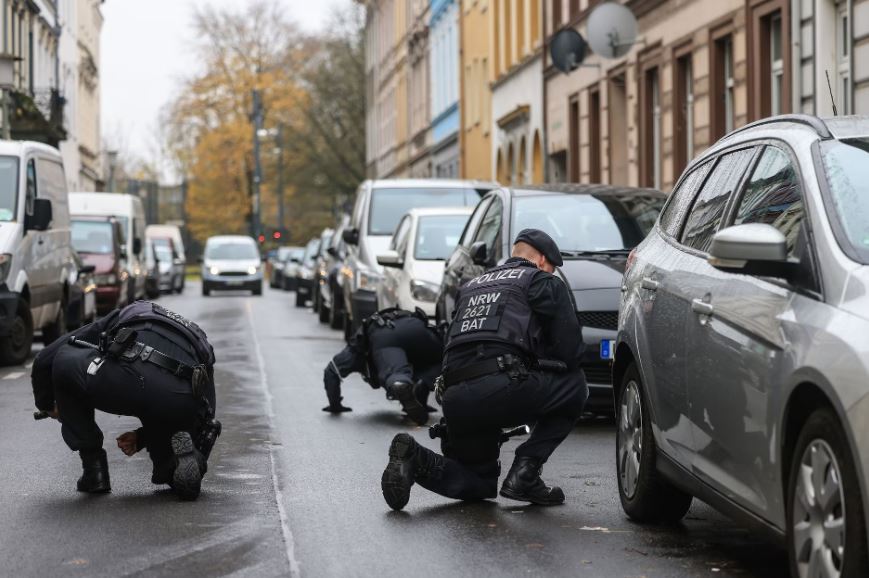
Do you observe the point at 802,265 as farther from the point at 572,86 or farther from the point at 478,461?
the point at 572,86

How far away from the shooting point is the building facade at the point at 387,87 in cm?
7175

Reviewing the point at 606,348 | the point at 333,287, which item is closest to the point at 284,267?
the point at 333,287

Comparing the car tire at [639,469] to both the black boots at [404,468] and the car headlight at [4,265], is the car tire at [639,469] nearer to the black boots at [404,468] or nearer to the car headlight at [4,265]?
the black boots at [404,468]

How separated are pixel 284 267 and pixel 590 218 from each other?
4767 centimetres

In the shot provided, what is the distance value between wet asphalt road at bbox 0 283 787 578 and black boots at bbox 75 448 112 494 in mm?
117

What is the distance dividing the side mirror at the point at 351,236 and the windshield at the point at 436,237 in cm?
306

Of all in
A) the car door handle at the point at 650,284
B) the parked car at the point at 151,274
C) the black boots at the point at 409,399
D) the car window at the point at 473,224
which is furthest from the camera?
the parked car at the point at 151,274

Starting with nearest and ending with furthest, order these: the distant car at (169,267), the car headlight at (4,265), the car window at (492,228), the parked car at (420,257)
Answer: the car window at (492,228) < the car headlight at (4,265) < the parked car at (420,257) < the distant car at (169,267)

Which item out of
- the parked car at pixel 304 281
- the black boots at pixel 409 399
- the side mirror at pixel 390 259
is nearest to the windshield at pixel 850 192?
the black boots at pixel 409 399

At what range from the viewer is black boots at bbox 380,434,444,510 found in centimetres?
797

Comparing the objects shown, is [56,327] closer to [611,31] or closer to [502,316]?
[611,31]

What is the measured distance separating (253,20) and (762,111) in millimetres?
66464

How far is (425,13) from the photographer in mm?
62406

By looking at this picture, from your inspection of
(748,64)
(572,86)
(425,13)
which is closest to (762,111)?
(748,64)
